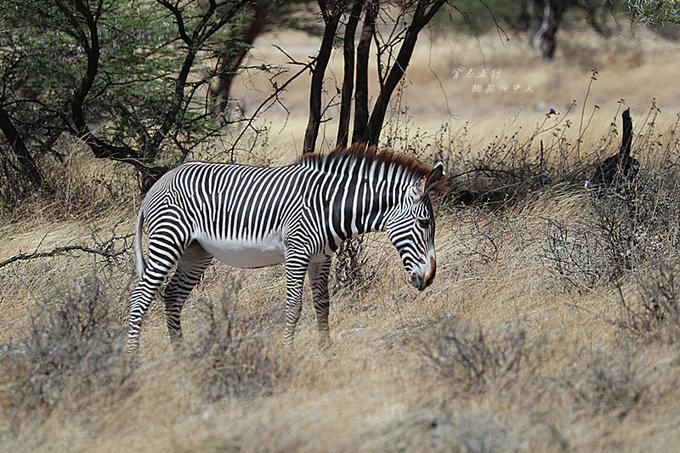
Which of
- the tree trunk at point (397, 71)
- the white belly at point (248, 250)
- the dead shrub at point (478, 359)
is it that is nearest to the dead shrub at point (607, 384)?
the dead shrub at point (478, 359)

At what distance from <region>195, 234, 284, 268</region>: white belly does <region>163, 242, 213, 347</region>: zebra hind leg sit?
0.32m

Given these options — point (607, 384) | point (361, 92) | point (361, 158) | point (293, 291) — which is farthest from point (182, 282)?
point (361, 92)

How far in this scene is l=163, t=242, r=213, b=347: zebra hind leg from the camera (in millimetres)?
6129

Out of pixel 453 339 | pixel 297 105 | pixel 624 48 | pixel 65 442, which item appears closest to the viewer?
pixel 65 442

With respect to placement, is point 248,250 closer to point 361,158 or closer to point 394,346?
point 361,158

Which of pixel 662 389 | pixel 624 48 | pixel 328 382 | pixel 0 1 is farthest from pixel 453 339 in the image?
pixel 624 48

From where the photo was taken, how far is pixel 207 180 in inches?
243

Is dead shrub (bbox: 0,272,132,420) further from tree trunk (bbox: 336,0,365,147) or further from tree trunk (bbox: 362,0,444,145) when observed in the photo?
tree trunk (bbox: 362,0,444,145)

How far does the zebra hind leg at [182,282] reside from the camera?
6.13 metres

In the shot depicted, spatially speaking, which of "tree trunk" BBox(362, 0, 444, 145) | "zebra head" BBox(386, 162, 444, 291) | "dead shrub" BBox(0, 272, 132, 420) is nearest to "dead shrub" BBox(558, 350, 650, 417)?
"zebra head" BBox(386, 162, 444, 291)

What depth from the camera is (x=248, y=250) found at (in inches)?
231

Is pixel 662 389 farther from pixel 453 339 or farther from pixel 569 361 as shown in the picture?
pixel 453 339

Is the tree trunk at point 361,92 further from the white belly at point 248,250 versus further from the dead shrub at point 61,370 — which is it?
the dead shrub at point 61,370

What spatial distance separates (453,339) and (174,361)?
5.65 ft
